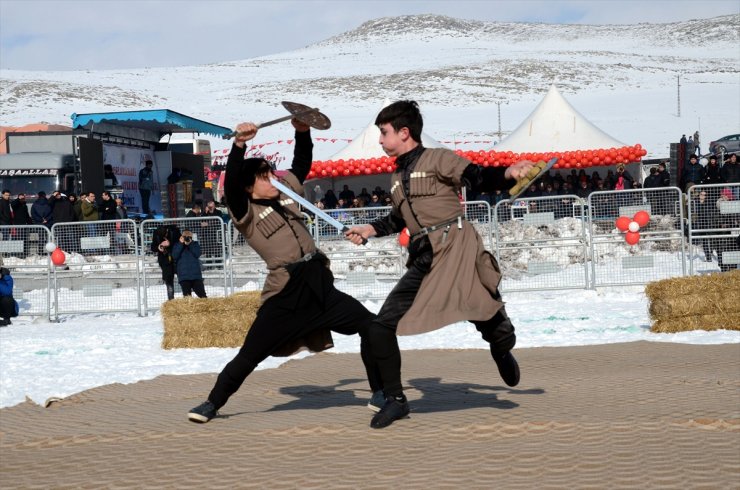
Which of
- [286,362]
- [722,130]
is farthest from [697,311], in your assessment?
[722,130]

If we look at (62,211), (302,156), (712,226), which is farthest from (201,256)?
(302,156)

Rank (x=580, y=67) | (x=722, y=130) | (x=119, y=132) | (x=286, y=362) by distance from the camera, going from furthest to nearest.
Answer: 1. (x=580, y=67)
2. (x=722, y=130)
3. (x=119, y=132)
4. (x=286, y=362)

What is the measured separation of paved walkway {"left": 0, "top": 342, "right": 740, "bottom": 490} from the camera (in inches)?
206

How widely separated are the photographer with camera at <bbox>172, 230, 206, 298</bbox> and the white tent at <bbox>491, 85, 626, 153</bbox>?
14735 millimetres

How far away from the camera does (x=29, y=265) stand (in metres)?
17.9

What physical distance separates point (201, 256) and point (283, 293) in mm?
10863

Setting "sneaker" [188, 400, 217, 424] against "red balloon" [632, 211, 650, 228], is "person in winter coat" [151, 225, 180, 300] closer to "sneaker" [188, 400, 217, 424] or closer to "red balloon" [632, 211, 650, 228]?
"red balloon" [632, 211, 650, 228]

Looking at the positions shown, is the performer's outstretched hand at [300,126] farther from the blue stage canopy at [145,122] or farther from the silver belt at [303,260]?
the blue stage canopy at [145,122]

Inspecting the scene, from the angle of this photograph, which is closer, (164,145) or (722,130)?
(164,145)

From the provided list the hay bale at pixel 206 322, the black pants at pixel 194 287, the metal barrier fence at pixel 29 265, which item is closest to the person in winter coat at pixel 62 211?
the metal barrier fence at pixel 29 265

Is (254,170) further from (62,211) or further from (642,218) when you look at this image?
(62,211)

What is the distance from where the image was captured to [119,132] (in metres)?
28.4

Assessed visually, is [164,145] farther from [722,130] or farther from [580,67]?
[580,67]

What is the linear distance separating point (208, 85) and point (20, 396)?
96544 millimetres
